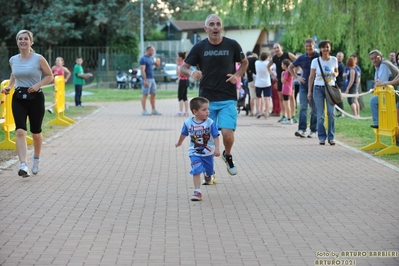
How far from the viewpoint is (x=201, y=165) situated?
9375mm

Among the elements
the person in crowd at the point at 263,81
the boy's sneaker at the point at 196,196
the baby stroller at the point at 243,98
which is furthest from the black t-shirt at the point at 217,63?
the baby stroller at the point at 243,98

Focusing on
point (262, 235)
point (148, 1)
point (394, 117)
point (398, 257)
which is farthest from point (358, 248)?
point (148, 1)

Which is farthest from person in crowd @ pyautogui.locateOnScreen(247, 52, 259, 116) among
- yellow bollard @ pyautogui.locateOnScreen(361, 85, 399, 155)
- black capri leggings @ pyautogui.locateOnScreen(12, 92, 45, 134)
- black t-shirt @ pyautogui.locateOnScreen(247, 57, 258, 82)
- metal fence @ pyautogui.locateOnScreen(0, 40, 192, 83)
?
metal fence @ pyautogui.locateOnScreen(0, 40, 192, 83)

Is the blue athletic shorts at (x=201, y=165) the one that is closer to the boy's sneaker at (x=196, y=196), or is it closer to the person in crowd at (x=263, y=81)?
the boy's sneaker at (x=196, y=196)

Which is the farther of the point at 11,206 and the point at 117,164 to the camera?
the point at 117,164

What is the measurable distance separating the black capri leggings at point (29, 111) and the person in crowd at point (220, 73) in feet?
6.66

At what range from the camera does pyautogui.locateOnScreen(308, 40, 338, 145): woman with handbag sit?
15438mm

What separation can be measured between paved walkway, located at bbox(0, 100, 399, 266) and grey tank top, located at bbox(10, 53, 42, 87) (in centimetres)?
125

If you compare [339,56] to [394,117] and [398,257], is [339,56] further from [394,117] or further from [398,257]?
[398,257]

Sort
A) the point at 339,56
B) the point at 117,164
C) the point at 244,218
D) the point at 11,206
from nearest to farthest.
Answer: the point at 244,218, the point at 11,206, the point at 117,164, the point at 339,56

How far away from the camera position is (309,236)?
24.0 feet

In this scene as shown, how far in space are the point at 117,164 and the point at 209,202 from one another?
149 inches

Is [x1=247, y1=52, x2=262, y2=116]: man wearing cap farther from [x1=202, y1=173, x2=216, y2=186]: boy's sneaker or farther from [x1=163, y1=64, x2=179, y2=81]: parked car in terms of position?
[x1=163, y1=64, x2=179, y2=81]: parked car

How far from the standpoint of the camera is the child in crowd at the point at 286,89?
68.0ft
